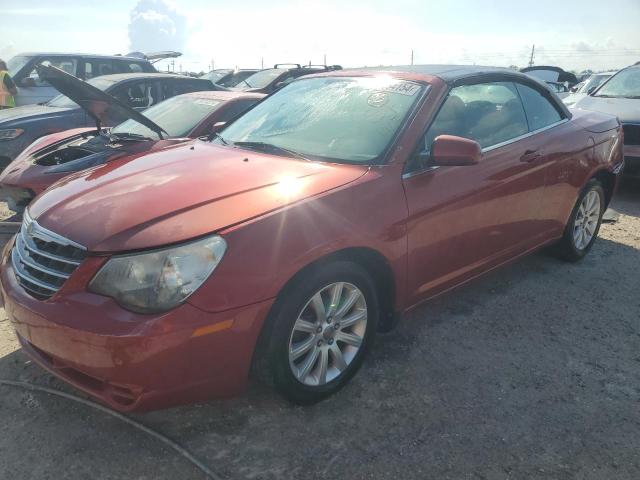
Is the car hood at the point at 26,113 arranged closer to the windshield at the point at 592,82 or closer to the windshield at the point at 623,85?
the windshield at the point at 623,85

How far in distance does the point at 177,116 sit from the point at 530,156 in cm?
354

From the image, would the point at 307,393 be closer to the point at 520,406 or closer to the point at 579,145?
the point at 520,406

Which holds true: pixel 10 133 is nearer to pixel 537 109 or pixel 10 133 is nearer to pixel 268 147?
pixel 268 147

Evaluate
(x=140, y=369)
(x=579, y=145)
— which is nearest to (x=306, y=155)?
(x=140, y=369)

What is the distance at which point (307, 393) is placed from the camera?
246cm

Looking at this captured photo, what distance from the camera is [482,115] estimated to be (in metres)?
3.35

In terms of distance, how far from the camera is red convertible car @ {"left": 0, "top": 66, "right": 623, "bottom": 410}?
6.56 feet

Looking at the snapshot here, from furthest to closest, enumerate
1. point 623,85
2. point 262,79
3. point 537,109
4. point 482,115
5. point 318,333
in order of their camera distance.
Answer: point 262,79
point 623,85
point 537,109
point 482,115
point 318,333

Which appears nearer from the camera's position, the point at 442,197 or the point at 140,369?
the point at 140,369

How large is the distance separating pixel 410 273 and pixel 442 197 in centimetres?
46

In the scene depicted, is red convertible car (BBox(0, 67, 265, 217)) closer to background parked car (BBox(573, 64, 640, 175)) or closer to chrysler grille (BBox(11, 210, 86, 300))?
chrysler grille (BBox(11, 210, 86, 300))

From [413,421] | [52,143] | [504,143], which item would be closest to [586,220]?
[504,143]

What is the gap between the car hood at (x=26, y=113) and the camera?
617cm

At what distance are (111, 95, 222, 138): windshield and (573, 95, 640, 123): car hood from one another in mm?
4992
